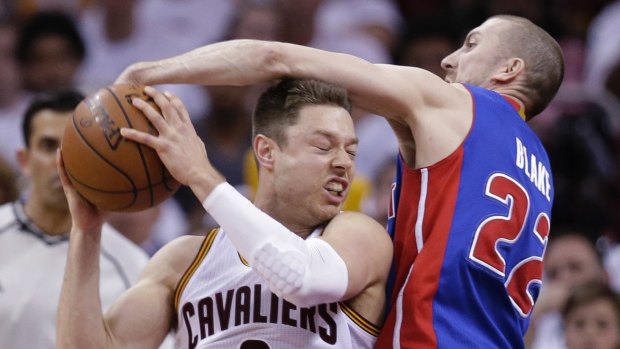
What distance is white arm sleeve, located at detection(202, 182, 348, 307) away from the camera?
3793 millimetres

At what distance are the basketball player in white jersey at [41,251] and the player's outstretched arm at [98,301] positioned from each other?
171cm

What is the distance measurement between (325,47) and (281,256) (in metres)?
6.89

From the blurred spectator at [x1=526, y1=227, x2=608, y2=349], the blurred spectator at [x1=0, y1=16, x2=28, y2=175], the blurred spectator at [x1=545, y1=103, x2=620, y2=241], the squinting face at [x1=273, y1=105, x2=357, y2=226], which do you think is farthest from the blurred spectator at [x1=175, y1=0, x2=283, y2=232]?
the squinting face at [x1=273, y1=105, x2=357, y2=226]

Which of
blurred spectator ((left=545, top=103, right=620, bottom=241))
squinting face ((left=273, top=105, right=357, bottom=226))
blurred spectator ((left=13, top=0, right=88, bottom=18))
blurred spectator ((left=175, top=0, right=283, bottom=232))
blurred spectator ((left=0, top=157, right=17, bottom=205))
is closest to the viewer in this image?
squinting face ((left=273, top=105, right=357, bottom=226))

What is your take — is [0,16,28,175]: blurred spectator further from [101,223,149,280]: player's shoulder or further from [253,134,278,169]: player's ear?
[253,134,278,169]: player's ear

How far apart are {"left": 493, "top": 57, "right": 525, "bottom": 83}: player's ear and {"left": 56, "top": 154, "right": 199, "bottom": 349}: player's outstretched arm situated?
1.43m

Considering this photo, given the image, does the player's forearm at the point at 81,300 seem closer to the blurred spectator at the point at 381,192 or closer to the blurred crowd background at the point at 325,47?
the blurred crowd background at the point at 325,47

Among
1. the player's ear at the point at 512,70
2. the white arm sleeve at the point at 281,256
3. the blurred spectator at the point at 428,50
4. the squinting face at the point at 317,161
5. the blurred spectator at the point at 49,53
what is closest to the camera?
the white arm sleeve at the point at 281,256

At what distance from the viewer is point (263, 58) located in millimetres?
4020

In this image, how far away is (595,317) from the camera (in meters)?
7.04

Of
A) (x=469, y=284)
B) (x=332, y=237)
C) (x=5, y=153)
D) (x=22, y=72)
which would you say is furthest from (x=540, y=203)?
(x=22, y=72)

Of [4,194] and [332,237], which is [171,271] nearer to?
[332,237]

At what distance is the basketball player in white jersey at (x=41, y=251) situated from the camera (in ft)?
19.8

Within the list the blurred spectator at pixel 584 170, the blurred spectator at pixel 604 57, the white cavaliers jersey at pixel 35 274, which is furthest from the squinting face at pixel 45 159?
the blurred spectator at pixel 604 57
